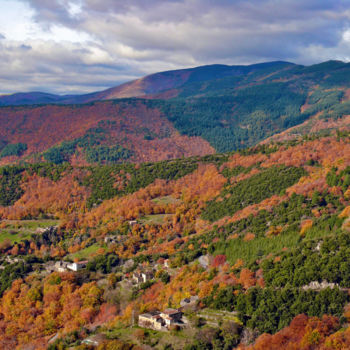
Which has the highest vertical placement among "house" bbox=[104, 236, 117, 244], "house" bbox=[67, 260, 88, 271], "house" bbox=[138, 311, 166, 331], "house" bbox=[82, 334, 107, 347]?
"house" bbox=[138, 311, 166, 331]

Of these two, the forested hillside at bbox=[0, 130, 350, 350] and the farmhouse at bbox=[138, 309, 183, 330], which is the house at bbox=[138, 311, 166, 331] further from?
the forested hillside at bbox=[0, 130, 350, 350]

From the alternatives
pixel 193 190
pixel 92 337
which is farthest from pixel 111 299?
pixel 193 190

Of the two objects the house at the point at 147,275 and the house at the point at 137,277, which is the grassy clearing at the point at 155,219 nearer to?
the house at the point at 137,277

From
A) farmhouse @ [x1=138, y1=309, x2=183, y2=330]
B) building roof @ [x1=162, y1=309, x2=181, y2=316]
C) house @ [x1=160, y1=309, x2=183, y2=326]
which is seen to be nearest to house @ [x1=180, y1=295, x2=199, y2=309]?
farmhouse @ [x1=138, y1=309, x2=183, y2=330]

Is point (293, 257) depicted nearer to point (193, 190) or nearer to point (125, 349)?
point (125, 349)

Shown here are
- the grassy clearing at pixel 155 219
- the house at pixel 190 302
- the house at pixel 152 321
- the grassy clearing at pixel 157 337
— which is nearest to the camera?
the grassy clearing at pixel 157 337

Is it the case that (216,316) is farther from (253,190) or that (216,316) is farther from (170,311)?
(253,190)

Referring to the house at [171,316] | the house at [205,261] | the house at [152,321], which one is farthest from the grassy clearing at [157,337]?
the house at [205,261]
